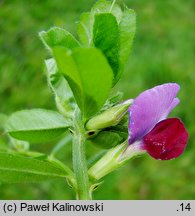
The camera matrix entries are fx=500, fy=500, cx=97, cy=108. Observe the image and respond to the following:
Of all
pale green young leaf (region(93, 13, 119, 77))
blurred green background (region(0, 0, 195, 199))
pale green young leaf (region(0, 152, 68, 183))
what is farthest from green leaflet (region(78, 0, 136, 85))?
blurred green background (region(0, 0, 195, 199))

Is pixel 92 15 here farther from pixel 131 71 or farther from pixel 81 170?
pixel 131 71

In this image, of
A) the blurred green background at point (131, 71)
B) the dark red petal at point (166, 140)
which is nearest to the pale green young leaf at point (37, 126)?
the dark red petal at point (166, 140)

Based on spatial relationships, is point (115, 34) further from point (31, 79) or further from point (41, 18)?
point (41, 18)

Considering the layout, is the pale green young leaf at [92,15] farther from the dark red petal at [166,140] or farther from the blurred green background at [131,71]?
the blurred green background at [131,71]

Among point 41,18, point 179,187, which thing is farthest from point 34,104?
point 179,187

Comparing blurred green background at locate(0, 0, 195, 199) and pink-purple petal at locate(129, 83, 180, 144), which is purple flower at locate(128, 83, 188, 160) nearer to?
pink-purple petal at locate(129, 83, 180, 144)

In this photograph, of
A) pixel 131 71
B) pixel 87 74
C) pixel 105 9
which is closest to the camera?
pixel 87 74

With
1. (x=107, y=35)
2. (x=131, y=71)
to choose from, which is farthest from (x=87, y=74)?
(x=131, y=71)

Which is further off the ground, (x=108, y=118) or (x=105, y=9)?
(x=105, y=9)
